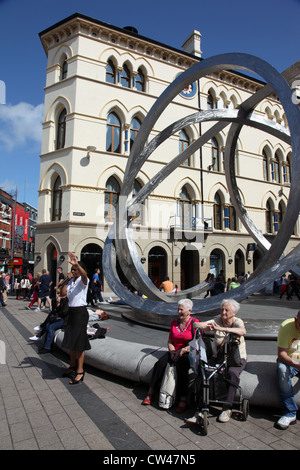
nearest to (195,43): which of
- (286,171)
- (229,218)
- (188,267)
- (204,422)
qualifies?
(286,171)

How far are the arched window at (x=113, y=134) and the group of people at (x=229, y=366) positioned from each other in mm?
19495

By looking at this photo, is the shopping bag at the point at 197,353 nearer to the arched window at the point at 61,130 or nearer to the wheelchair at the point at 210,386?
the wheelchair at the point at 210,386

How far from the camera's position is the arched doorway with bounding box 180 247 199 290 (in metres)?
24.5

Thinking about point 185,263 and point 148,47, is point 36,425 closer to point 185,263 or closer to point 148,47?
point 185,263

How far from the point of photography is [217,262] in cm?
2542

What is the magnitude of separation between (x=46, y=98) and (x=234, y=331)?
22876 mm

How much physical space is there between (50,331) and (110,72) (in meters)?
20.9

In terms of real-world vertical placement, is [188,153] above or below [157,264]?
above

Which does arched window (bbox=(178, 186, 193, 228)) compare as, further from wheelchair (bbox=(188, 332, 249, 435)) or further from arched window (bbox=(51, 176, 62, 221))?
wheelchair (bbox=(188, 332, 249, 435))

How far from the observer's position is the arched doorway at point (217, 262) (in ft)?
82.4

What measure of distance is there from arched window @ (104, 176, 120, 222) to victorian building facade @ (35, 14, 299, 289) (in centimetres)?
7

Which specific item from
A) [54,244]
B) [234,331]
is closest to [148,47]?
[54,244]

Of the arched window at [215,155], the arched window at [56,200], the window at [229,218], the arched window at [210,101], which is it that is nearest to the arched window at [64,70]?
the arched window at [56,200]

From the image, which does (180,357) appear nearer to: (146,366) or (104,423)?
(146,366)
